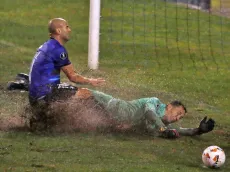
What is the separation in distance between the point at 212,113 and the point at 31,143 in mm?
3423

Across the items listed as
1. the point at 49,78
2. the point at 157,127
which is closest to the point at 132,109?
the point at 157,127

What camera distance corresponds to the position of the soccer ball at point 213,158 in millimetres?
7384

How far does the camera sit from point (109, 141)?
8.31 meters

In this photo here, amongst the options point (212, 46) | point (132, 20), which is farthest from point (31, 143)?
point (132, 20)

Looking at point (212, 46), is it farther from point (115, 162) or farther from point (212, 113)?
point (115, 162)

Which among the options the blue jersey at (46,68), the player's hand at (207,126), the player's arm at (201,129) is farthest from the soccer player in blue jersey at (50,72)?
the player's hand at (207,126)

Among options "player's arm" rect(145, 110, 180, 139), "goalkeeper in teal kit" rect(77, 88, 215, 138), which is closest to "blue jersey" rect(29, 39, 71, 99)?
"goalkeeper in teal kit" rect(77, 88, 215, 138)

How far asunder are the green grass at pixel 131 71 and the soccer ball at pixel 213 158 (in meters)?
0.09

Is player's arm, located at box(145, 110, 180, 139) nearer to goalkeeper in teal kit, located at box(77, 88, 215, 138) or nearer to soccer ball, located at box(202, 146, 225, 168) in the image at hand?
goalkeeper in teal kit, located at box(77, 88, 215, 138)

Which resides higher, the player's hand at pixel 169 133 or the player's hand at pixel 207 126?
the player's hand at pixel 207 126

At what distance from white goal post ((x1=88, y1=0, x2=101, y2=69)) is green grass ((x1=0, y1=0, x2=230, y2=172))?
9.4 inches

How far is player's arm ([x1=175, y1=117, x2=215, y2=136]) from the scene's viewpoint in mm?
8648

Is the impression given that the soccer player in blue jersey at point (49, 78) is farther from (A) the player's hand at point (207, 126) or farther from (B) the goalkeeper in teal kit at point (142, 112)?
(A) the player's hand at point (207, 126)

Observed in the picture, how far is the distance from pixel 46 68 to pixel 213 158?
2409 mm
